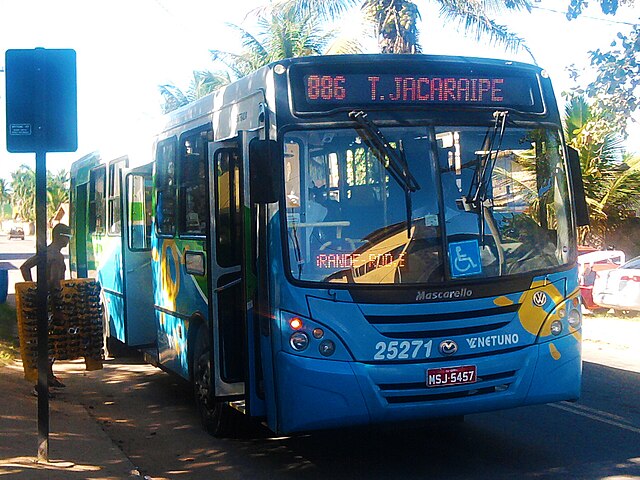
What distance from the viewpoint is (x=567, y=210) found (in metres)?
7.37

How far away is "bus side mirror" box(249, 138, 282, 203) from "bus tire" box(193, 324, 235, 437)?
186cm

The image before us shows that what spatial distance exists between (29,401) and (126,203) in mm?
2852

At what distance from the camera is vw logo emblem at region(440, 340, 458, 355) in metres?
6.65

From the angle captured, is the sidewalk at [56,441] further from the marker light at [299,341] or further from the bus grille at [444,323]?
the bus grille at [444,323]

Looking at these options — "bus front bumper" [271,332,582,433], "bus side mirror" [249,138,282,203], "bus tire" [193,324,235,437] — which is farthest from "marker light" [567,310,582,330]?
"bus tire" [193,324,235,437]

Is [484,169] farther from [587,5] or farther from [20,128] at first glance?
[587,5]

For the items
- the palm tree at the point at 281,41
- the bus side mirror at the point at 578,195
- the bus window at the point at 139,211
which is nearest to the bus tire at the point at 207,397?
the bus window at the point at 139,211

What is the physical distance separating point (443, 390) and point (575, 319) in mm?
1324

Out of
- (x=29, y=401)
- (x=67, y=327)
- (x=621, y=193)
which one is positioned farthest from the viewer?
(x=621, y=193)

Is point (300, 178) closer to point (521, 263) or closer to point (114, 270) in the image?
point (521, 263)

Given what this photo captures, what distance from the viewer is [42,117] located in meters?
6.99

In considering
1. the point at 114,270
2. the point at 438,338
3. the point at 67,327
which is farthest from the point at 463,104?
the point at 114,270

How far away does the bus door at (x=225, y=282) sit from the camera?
24.1 ft

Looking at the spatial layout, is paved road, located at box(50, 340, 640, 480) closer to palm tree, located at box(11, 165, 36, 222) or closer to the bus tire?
the bus tire
